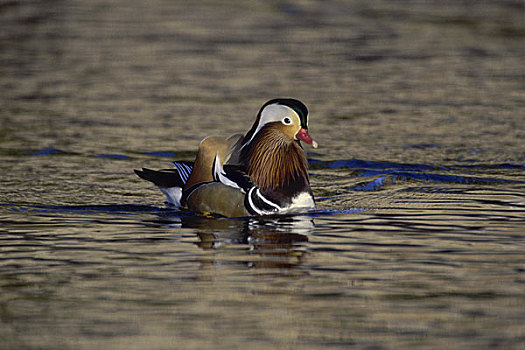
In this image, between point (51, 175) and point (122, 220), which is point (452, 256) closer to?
point (122, 220)

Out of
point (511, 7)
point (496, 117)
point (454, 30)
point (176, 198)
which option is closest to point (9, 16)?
point (454, 30)

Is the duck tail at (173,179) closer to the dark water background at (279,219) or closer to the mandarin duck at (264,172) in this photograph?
the dark water background at (279,219)

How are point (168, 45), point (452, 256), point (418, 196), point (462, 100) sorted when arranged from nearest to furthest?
point (452, 256) → point (418, 196) → point (462, 100) → point (168, 45)

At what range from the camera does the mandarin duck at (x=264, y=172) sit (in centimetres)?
Answer: 1118

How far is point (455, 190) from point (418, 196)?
595mm

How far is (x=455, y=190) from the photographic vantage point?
1281cm

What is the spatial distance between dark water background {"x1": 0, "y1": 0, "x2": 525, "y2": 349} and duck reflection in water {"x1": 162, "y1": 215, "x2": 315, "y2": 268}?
0.04 meters

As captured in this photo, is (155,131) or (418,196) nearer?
(418,196)

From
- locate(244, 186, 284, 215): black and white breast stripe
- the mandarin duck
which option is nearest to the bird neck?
the mandarin duck

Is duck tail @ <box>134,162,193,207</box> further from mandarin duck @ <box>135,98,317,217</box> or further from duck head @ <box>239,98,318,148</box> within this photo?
duck head @ <box>239,98,318,148</box>

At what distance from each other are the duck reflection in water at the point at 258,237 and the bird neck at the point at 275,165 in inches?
13.1

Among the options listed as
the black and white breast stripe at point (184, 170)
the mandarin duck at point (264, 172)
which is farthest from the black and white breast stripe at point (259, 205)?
the black and white breast stripe at point (184, 170)

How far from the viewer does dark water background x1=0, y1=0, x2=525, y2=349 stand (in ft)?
24.4

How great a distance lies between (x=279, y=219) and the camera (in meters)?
11.1
